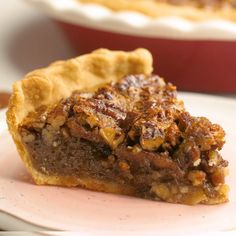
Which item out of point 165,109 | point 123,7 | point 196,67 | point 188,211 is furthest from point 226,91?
point 188,211

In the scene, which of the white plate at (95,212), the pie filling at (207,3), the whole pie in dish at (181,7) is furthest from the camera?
the pie filling at (207,3)

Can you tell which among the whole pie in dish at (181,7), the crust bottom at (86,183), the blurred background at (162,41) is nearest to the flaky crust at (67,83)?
the crust bottom at (86,183)

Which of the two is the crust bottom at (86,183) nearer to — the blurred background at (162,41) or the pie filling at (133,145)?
the pie filling at (133,145)

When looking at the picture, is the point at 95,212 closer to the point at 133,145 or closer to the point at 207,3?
the point at 133,145

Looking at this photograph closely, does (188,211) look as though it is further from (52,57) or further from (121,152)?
(52,57)

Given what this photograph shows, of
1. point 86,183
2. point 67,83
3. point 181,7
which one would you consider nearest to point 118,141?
point 86,183

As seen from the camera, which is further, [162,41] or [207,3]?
[207,3]

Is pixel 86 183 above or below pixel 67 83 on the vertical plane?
below
